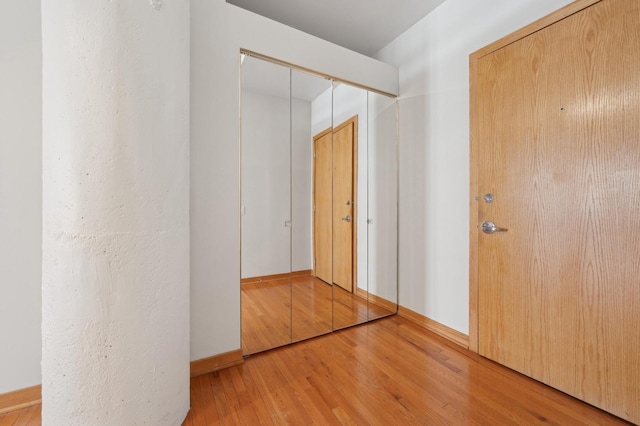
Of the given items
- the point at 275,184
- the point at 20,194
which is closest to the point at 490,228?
the point at 275,184

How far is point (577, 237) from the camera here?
1.42 m

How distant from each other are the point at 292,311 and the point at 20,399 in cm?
154

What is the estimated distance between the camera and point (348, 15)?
7.41 feet

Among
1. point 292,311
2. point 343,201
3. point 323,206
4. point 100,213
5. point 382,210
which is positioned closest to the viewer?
point 100,213

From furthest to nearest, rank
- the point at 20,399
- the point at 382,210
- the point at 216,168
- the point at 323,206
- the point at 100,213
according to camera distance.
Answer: the point at 382,210 < the point at 323,206 < the point at 216,168 < the point at 20,399 < the point at 100,213

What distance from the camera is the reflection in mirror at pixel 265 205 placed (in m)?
1.82

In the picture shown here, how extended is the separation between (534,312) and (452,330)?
627 mm

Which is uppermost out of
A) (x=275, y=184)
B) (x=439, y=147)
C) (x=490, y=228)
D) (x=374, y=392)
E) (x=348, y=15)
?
(x=348, y=15)

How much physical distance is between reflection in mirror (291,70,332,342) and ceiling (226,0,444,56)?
0.65 metres

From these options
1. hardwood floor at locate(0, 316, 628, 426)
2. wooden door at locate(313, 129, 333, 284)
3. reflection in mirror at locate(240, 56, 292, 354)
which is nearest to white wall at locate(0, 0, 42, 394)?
hardwood floor at locate(0, 316, 628, 426)

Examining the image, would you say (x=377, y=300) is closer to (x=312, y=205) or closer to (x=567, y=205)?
(x=312, y=205)

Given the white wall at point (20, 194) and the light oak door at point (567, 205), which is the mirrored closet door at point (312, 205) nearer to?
the light oak door at point (567, 205)

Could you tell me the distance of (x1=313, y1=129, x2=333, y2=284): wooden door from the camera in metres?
2.17

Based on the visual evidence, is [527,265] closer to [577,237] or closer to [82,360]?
[577,237]
